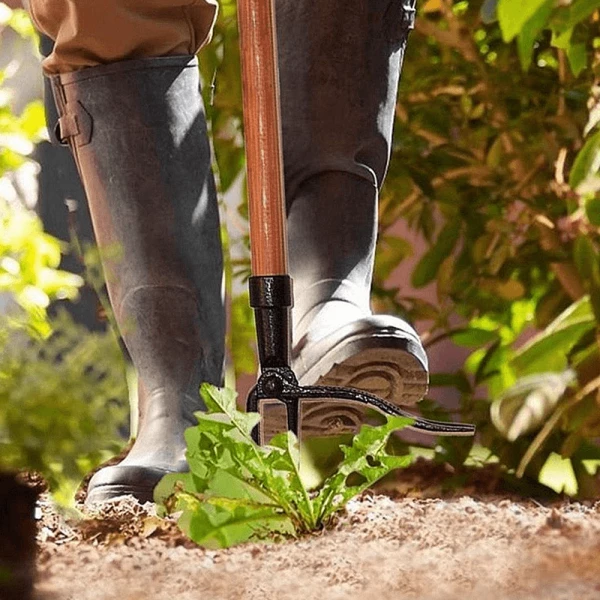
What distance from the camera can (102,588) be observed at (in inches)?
24.8

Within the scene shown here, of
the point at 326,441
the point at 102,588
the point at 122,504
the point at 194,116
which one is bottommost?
the point at 326,441

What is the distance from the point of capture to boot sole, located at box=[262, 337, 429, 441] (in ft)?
3.59

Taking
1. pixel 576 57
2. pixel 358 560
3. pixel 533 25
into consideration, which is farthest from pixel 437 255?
pixel 358 560

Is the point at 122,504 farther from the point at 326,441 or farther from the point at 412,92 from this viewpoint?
the point at 412,92

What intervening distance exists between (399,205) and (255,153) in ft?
4.42

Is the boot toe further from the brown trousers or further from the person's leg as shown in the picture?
the brown trousers

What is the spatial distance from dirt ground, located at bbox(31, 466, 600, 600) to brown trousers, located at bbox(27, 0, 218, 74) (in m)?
0.43

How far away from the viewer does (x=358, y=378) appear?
3.67ft

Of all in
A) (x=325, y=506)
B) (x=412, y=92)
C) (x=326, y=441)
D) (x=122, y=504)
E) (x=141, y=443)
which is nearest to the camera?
(x=325, y=506)

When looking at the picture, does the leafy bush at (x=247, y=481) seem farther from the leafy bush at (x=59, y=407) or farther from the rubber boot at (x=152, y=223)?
the rubber boot at (x=152, y=223)

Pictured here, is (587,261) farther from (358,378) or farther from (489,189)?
(358,378)

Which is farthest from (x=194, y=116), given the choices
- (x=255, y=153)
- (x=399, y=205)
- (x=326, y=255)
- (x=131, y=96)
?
(x=399, y=205)

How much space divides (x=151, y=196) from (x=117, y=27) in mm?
156

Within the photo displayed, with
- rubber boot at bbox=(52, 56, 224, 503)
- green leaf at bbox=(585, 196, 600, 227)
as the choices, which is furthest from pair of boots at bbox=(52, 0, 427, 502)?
green leaf at bbox=(585, 196, 600, 227)
